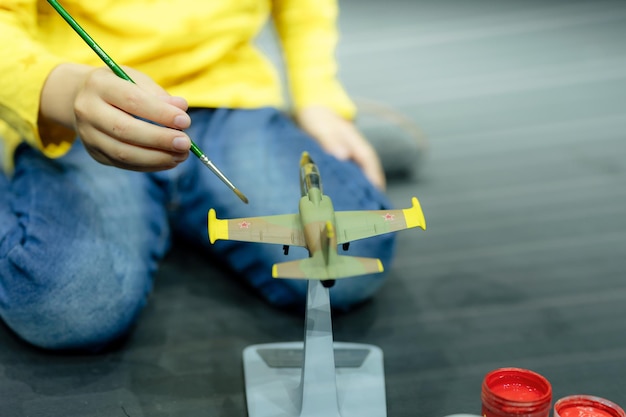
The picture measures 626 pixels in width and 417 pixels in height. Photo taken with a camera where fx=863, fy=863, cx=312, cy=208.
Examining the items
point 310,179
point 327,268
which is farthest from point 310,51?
point 327,268

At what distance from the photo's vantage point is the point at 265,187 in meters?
0.88

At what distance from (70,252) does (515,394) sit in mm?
396

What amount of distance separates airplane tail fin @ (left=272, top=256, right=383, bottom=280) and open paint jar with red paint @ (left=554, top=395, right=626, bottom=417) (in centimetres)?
21

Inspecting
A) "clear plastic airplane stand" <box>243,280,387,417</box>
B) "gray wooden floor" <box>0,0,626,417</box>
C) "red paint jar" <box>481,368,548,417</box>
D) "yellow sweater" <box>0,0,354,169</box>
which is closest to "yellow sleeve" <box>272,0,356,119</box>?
"yellow sweater" <box>0,0,354,169</box>

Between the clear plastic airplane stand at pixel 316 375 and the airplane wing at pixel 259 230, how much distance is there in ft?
0.22

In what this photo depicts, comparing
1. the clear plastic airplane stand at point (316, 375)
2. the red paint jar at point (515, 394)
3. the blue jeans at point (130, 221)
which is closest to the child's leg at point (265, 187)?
the blue jeans at point (130, 221)

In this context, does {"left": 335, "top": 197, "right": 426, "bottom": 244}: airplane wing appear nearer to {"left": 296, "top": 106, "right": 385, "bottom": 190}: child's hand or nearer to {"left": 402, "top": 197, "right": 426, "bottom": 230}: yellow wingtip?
{"left": 402, "top": 197, "right": 426, "bottom": 230}: yellow wingtip

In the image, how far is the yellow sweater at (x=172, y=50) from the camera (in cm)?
71

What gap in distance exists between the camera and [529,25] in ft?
5.55

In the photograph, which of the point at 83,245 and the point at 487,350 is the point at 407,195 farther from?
the point at 83,245

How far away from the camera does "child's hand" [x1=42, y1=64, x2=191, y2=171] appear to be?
1.98 feet

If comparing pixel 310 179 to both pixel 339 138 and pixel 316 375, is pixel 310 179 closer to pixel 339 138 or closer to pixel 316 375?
pixel 316 375

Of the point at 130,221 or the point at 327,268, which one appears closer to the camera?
the point at 327,268

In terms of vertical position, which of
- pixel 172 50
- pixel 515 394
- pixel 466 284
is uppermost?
pixel 172 50
